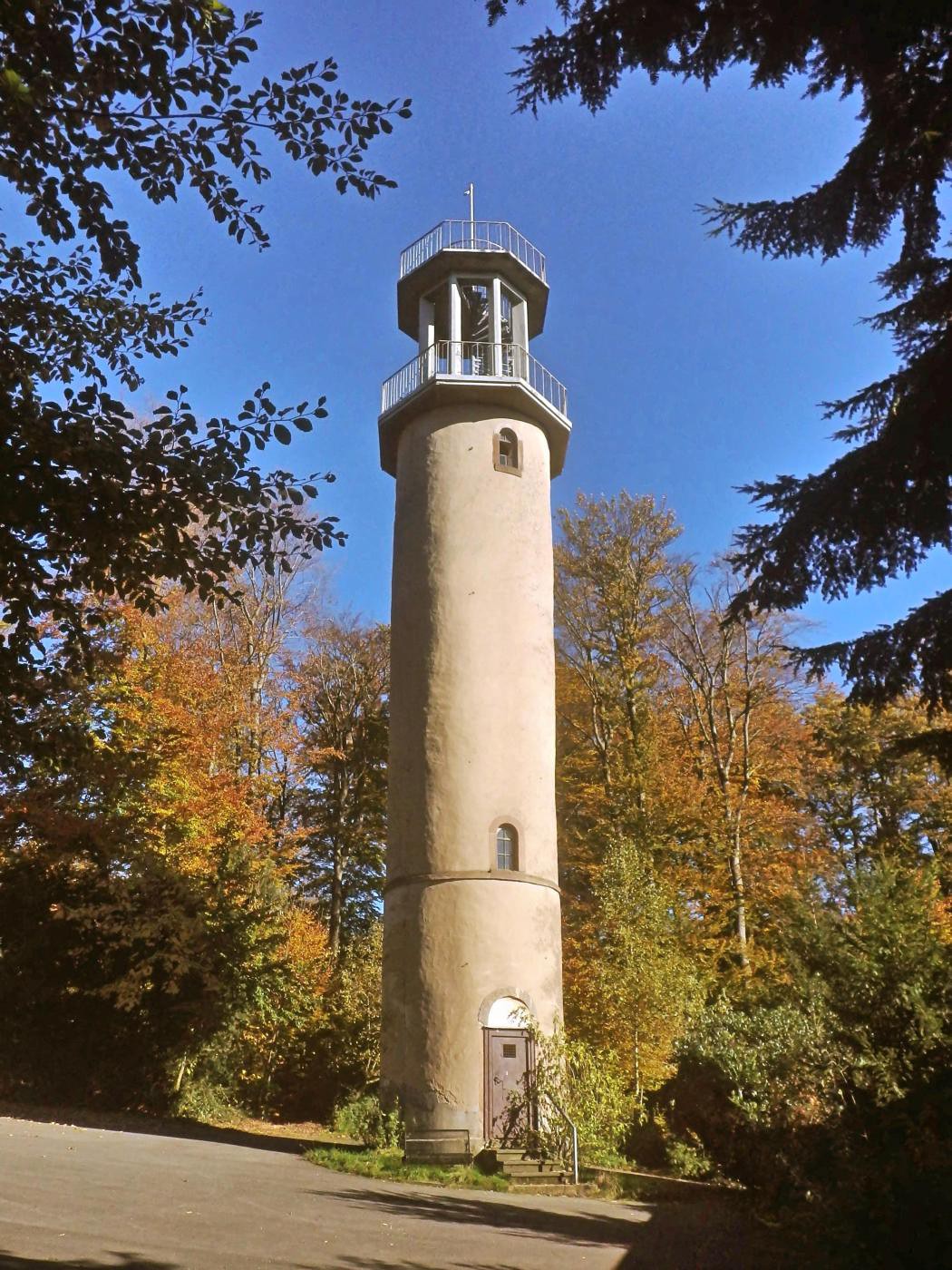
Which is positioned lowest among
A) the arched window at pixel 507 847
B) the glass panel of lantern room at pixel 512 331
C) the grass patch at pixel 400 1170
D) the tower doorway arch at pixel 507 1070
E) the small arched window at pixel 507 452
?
the grass patch at pixel 400 1170

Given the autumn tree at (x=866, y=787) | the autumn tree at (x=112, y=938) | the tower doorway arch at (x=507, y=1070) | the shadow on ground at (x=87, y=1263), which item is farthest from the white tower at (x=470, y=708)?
the autumn tree at (x=866, y=787)

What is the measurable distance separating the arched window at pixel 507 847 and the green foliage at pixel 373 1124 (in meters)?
3.86

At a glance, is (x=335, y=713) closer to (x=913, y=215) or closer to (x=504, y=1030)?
(x=504, y=1030)

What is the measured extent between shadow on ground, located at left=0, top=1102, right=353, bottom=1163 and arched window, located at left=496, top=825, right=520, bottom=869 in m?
4.73

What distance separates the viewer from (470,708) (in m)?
17.5

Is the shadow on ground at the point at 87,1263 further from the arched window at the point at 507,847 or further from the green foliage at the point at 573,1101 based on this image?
the arched window at the point at 507,847

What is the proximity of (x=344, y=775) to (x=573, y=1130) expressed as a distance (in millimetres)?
18106

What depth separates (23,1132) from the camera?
14.4 m

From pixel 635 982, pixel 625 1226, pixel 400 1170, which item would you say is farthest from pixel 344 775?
pixel 625 1226

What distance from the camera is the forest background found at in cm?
620

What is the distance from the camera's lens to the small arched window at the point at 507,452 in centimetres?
1931

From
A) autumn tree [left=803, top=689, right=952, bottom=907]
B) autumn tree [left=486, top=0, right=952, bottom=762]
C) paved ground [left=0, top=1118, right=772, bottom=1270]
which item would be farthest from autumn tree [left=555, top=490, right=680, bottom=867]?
autumn tree [left=486, top=0, right=952, bottom=762]

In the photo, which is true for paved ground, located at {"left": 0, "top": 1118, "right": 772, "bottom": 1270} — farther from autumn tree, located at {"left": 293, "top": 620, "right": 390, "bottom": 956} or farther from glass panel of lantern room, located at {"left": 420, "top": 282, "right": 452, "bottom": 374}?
autumn tree, located at {"left": 293, "top": 620, "right": 390, "bottom": 956}

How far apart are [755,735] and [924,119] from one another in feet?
70.5
